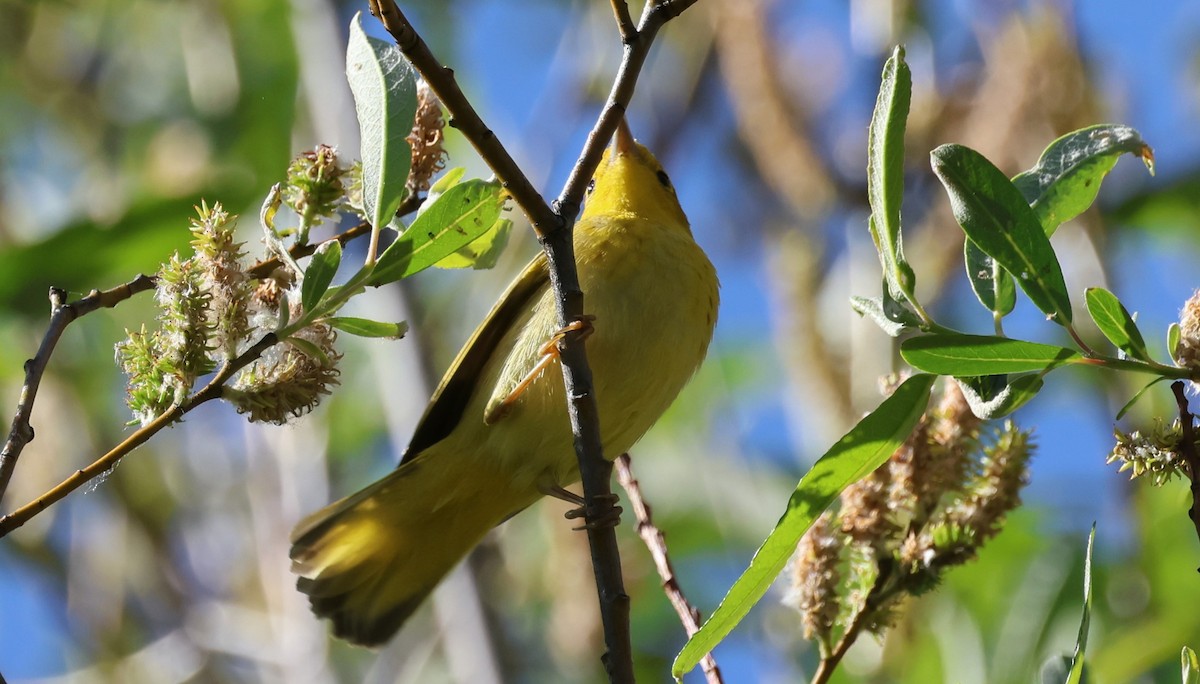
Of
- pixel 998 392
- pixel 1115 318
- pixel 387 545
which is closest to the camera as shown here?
pixel 1115 318

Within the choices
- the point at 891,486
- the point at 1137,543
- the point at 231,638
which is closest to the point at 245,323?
the point at 891,486

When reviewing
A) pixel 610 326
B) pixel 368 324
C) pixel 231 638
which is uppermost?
pixel 231 638

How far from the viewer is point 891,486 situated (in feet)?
8.20

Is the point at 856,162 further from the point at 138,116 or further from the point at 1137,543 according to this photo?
the point at 138,116

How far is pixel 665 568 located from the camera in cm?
258

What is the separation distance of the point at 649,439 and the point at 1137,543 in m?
3.42

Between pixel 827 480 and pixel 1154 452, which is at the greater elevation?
pixel 827 480

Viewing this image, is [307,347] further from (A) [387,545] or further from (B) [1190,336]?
(A) [387,545]

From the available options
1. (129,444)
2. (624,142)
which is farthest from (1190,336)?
(624,142)

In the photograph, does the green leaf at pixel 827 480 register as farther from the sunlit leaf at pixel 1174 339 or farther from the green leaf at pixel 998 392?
the sunlit leaf at pixel 1174 339

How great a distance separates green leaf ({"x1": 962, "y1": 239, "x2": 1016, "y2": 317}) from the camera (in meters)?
1.94

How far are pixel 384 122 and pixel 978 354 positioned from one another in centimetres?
Answer: 93

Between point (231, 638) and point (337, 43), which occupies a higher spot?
point (337, 43)

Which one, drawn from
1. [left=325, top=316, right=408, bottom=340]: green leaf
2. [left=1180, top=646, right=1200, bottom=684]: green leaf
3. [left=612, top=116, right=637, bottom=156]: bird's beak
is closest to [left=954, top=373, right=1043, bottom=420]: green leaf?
[left=1180, top=646, right=1200, bottom=684]: green leaf
